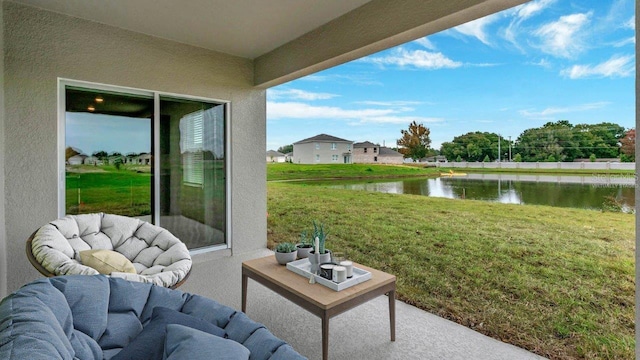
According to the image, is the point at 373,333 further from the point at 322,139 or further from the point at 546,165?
the point at 322,139

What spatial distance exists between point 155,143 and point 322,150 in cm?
260

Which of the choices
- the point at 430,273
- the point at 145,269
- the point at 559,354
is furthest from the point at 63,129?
the point at 559,354

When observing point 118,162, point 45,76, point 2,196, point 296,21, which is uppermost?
point 296,21

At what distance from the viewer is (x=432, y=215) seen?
3.57m

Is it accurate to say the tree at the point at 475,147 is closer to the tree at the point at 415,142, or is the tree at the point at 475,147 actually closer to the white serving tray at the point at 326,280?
the tree at the point at 415,142

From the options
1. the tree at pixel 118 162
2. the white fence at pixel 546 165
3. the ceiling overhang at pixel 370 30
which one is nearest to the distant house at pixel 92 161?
the tree at pixel 118 162

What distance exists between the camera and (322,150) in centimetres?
529

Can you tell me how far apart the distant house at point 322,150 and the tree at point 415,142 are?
1026 millimetres

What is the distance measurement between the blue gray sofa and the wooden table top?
582 millimetres

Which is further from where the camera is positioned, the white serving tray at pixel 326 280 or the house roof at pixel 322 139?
the house roof at pixel 322 139

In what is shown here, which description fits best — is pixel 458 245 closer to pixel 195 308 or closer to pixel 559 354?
pixel 559 354

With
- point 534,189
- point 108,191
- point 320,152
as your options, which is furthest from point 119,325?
point 320,152

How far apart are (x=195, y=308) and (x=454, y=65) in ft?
11.2

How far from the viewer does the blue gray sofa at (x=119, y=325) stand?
94 cm
